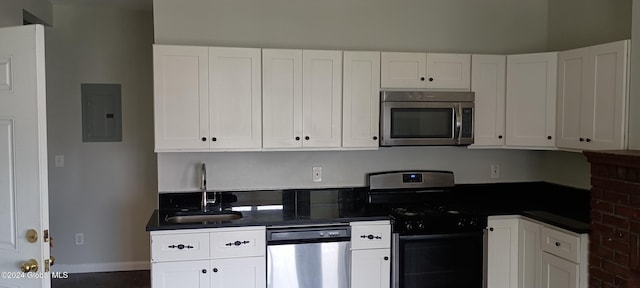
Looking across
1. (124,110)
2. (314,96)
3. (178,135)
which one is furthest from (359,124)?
(124,110)

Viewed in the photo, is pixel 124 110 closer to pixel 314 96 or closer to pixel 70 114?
pixel 70 114

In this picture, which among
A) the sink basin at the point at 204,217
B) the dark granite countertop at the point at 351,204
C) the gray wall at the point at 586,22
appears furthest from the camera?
the sink basin at the point at 204,217

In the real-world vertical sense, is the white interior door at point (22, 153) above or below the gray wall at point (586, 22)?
below

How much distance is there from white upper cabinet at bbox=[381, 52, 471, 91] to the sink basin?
4.76 ft

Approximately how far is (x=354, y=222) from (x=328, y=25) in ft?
4.99

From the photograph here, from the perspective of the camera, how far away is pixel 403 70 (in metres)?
3.49

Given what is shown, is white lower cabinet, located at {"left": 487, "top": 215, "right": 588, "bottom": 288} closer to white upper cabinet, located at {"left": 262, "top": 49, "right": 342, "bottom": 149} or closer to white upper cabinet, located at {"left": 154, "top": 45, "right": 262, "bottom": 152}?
white upper cabinet, located at {"left": 262, "top": 49, "right": 342, "bottom": 149}

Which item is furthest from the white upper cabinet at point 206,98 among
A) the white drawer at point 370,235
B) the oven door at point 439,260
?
the oven door at point 439,260

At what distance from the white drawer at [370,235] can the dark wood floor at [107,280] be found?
2.22m

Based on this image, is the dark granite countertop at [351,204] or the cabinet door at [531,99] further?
the cabinet door at [531,99]

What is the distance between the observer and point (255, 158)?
12.0 feet

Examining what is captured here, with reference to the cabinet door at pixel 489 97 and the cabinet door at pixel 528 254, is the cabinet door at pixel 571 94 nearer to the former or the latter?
the cabinet door at pixel 489 97

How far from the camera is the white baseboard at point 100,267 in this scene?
463cm

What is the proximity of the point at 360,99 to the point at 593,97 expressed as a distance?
1.53m
